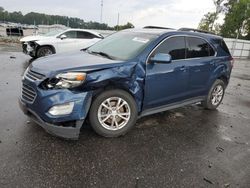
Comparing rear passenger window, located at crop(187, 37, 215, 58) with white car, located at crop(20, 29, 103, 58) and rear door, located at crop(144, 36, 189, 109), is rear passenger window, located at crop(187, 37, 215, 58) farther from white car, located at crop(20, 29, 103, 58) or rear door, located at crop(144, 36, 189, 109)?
white car, located at crop(20, 29, 103, 58)

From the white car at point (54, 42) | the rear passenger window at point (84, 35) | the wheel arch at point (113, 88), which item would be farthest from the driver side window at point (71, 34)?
the wheel arch at point (113, 88)

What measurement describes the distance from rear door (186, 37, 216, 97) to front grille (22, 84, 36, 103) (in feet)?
9.44

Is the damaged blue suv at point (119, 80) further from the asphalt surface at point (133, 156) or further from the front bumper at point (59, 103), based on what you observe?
the asphalt surface at point (133, 156)

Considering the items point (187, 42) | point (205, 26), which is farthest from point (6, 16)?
point (187, 42)

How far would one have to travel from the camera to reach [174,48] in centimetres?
460

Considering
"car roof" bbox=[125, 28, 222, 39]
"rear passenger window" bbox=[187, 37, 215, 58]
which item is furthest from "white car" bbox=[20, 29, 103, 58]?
Result: "rear passenger window" bbox=[187, 37, 215, 58]

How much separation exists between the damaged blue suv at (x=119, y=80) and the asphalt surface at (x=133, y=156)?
1.00 ft

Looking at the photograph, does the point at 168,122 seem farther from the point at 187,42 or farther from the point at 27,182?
the point at 27,182

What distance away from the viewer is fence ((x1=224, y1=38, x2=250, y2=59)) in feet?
93.9

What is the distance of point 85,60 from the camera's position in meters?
3.90

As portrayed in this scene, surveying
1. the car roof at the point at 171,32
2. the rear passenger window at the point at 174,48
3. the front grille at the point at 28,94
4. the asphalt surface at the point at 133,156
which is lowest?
the asphalt surface at the point at 133,156

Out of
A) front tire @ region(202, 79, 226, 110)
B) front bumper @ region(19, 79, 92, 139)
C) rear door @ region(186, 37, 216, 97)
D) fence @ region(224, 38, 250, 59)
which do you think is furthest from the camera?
fence @ region(224, 38, 250, 59)

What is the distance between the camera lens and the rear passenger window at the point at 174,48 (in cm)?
Answer: 438

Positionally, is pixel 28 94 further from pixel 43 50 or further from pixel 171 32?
pixel 43 50
